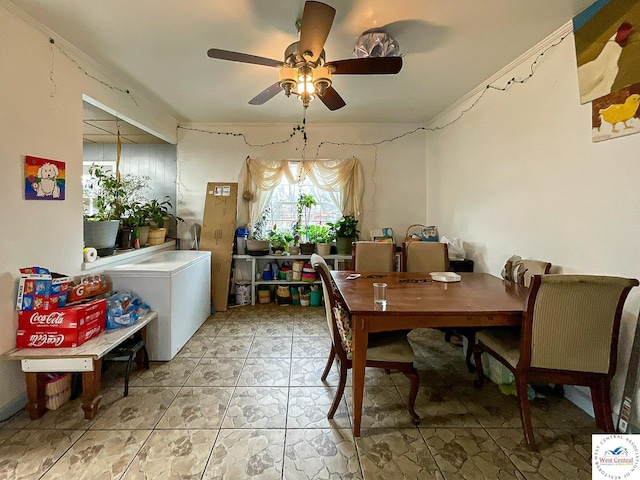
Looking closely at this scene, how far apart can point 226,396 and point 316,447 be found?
2.60 ft

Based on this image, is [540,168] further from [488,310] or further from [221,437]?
[221,437]

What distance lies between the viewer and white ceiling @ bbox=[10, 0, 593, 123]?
195cm

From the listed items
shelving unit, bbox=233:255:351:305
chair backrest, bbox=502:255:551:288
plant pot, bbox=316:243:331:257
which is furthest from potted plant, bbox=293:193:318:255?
chair backrest, bbox=502:255:551:288

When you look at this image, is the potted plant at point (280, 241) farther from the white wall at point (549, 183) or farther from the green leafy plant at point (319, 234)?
the white wall at point (549, 183)

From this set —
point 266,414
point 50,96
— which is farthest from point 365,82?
point 266,414

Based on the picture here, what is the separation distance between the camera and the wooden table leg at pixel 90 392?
6.45 ft

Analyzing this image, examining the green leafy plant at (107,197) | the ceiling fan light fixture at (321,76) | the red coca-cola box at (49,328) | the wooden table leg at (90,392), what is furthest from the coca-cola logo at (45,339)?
the ceiling fan light fixture at (321,76)

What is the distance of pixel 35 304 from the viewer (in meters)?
2.03

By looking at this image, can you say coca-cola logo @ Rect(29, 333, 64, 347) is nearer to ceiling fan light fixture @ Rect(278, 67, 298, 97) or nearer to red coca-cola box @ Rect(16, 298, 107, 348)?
red coca-cola box @ Rect(16, 298, 107, 348)

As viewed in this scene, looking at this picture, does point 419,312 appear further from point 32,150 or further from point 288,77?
point 32,150

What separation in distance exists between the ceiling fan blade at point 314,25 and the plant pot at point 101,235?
232 cm

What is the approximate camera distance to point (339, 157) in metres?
4.65

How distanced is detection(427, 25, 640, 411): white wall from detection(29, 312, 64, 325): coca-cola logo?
336cm

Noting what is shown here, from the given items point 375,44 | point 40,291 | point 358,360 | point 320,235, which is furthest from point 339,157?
point 40,291
